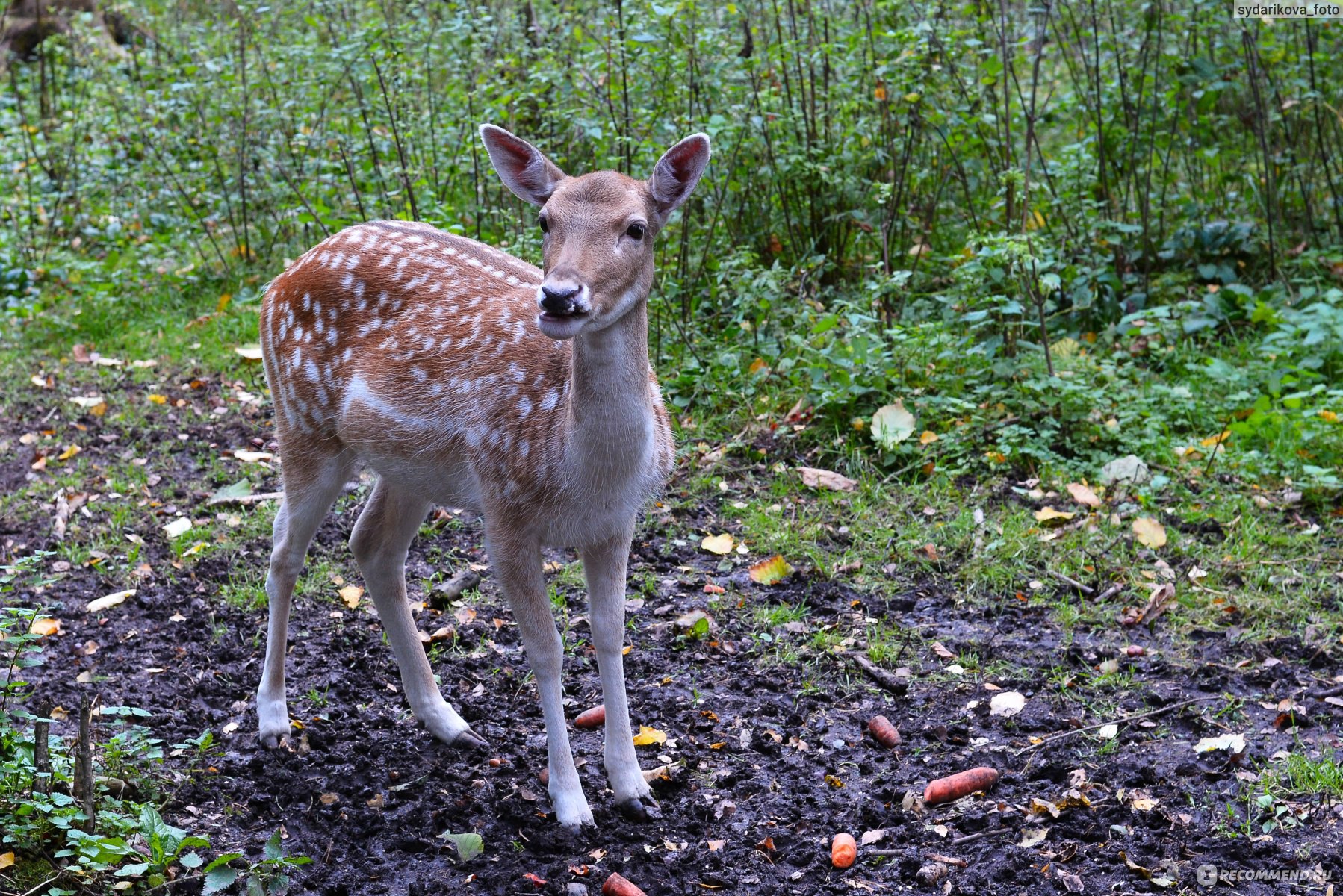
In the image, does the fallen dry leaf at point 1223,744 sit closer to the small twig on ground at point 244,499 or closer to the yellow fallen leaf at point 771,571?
the yellow fallen leaf at point 771,571

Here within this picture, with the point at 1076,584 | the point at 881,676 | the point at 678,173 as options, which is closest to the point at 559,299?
the point at 678,173

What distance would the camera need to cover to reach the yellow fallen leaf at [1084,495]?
5.78 m

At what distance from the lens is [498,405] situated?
3.99m

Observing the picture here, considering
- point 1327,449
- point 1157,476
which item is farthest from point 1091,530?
point 1327,449

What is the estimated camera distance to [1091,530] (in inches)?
219

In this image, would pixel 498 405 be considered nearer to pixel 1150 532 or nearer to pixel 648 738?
pixel 648 738

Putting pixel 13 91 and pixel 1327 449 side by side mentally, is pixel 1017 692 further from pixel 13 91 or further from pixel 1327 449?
pixel 13 91

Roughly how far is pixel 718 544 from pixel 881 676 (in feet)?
4.15

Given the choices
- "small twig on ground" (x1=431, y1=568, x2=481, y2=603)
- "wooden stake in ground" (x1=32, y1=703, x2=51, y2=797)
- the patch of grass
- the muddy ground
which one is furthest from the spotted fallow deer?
the patch of grass

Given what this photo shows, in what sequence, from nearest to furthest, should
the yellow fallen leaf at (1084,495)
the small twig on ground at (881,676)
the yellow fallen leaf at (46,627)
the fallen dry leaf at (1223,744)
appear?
1. the fallen dry leaf at (1223,744)
2. the small twig on ground at (881,676)
3. the yellow fallen leaf at (46,627)
4. the yellow fallen leaf at (1084,495)

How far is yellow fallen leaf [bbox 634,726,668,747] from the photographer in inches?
169

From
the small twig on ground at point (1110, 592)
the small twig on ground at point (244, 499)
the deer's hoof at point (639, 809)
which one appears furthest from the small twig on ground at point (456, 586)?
the small twig on ground at point (1110, 592)

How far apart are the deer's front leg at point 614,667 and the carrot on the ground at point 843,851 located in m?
0.59

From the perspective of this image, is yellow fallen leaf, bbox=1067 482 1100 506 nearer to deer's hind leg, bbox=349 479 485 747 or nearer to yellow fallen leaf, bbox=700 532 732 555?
yellow fallen leaf, bbox=700 532 732 555
